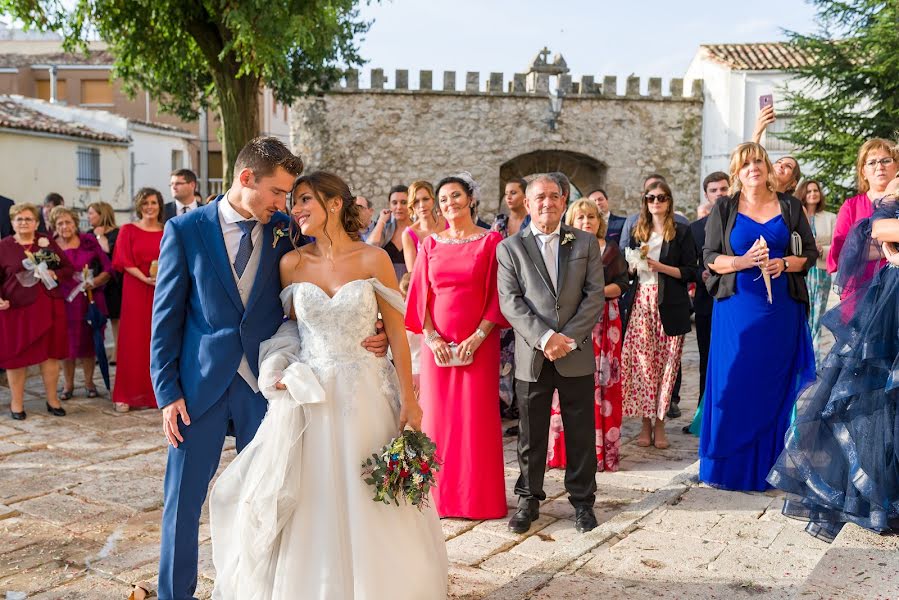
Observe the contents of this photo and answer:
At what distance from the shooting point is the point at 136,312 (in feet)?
26.3

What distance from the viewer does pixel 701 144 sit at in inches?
1078

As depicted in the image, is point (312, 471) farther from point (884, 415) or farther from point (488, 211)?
point (488, 211)

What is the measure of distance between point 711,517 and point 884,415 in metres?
1.16

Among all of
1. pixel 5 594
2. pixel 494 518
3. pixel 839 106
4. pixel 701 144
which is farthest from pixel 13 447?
pixel 701 144

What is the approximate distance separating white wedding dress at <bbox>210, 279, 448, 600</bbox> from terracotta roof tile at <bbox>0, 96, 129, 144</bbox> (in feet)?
73.4

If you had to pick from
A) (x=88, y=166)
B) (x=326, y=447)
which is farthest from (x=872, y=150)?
(x=88, y=166)

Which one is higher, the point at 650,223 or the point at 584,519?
the point at 650,223

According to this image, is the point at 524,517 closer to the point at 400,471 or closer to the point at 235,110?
the point at 400,471

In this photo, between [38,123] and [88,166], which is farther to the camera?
[88,166]

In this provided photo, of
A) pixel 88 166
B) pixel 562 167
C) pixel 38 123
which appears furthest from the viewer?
pixel 562 167

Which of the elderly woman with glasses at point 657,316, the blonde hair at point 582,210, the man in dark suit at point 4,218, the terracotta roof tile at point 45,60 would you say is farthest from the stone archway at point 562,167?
the blonde hair at point 582,210

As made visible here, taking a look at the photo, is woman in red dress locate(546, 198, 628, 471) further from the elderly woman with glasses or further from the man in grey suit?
the man in grey suit

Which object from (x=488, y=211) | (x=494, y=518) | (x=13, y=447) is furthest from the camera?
(x=488, y=211)

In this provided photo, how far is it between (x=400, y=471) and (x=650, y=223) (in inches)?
164
